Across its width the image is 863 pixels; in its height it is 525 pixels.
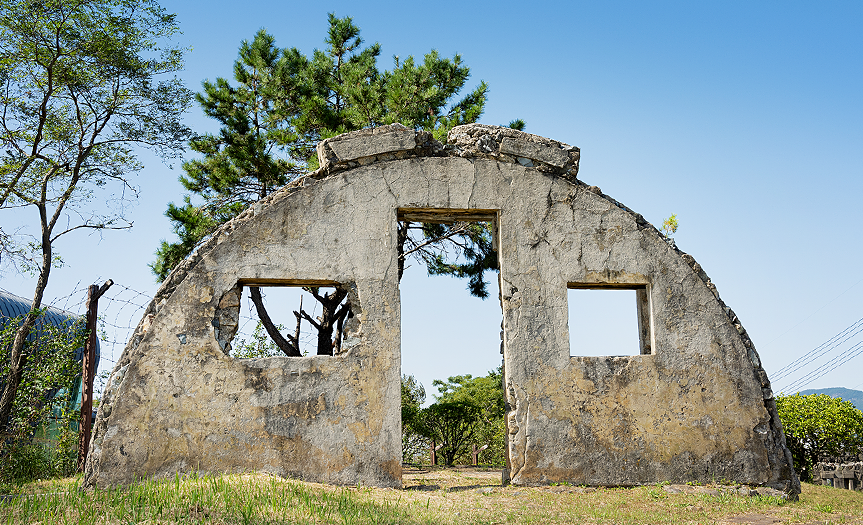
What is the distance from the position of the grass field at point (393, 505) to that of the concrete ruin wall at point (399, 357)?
343mm

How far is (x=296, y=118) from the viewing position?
39.1 feet

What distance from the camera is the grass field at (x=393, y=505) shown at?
14.2ft

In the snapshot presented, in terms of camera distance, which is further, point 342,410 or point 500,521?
point 342,410

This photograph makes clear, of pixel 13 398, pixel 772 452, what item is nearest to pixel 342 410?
pixel 772 452

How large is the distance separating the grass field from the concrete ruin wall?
0.34 m

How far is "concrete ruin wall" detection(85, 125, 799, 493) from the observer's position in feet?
20.0

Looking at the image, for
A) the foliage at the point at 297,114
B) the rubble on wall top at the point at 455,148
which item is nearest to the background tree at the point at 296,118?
the foliage at the point at 297,114

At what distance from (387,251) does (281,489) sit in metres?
2.42

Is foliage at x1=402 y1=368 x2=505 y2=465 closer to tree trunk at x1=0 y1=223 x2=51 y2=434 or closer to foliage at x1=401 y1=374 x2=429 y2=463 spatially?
foliage at x1=401 y1=374 x2=429 y2=463

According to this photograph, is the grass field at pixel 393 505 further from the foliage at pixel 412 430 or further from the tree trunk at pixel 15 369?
the foliage at pixel 412 430

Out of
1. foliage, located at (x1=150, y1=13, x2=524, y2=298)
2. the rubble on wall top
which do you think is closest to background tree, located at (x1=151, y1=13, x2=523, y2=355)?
foliage, located at (x1=150, y1=13, x2=524, y2=298)

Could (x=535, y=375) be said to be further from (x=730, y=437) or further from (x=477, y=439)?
(x=477, y=439)

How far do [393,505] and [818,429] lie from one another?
28.2 feet

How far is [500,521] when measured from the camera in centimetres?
490
